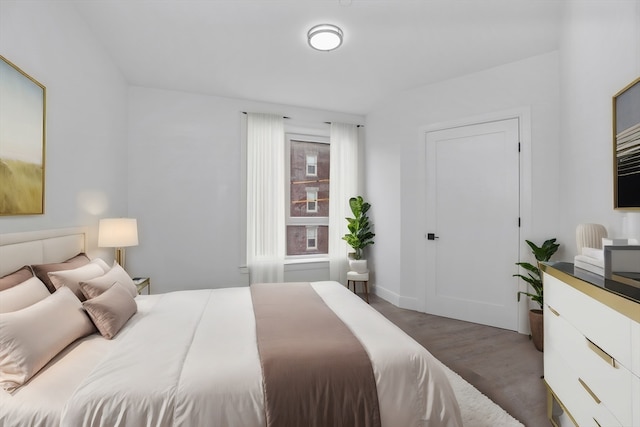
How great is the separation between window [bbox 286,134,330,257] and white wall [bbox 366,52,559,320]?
745 mm

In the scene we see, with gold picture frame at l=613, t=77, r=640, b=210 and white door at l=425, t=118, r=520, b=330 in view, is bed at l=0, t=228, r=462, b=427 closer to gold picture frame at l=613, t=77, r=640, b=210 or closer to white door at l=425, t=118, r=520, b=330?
gold picture frame at l=613, t=77, r=640, b=210

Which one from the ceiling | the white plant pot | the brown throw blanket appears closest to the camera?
the brown throw blanket

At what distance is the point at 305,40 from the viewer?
8.91 ft

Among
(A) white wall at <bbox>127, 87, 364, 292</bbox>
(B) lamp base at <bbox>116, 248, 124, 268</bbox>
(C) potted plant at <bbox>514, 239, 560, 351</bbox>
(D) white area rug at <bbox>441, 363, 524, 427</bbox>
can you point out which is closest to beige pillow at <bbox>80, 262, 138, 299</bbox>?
(B) lamp base at <bbox>116, 248, 124, 268</bbox>

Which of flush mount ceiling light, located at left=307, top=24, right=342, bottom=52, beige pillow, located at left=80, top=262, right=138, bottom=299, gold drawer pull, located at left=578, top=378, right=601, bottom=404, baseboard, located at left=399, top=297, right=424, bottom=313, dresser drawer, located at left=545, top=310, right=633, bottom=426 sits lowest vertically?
baseboard, located at left=399, top=297, right=424, bottom=313

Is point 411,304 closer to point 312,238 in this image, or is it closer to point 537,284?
point 537,284

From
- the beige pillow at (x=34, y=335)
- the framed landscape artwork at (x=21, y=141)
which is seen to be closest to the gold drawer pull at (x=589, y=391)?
the beige pillow at (x=34, y=335)

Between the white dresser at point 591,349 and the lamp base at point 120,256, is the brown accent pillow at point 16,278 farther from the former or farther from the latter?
the white dresser at point 591,349

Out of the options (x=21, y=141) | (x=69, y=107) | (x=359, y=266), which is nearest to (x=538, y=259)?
(x=359, y=266)

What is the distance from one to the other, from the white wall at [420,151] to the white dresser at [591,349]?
1.62 meters

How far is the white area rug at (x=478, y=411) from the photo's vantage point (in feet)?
5.83

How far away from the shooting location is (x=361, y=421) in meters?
1.30

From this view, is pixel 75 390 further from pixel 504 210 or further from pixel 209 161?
pixel 504 210

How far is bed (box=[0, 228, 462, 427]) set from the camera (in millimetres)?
1154
